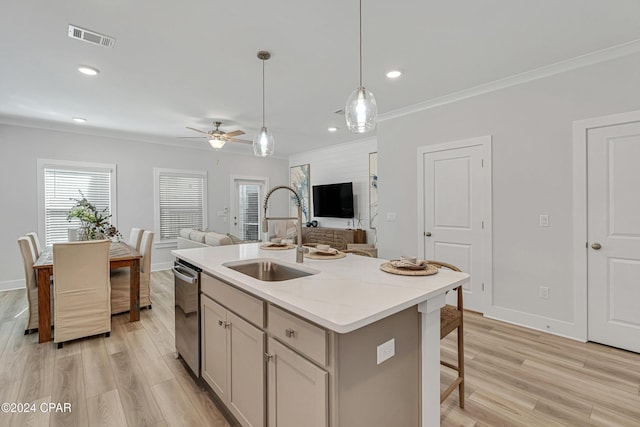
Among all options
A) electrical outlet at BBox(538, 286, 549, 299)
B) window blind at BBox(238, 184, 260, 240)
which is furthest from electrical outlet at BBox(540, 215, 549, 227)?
window blind at BBox(238, 184, 260, 240)

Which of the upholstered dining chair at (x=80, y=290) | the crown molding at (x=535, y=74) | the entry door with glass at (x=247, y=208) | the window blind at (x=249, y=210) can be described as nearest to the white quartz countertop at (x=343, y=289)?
the upholstered dining chair at (x=80, y=290)

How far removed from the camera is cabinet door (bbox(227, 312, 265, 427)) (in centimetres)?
147

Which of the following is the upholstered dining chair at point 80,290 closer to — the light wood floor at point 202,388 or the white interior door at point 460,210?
the light wood floor at point 202,388

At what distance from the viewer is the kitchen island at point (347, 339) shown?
110 cm

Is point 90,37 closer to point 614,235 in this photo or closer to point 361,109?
point 361,109

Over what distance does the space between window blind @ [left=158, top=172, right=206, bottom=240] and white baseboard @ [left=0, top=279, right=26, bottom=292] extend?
2117 mm

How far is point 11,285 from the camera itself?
15.2 ft

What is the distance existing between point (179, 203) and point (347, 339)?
6.03m

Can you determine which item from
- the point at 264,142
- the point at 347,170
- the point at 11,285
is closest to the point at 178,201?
the point at 11,285

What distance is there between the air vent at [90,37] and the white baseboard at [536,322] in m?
4.59

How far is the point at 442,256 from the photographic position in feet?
12.4

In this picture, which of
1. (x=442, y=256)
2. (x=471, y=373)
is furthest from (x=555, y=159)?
(x=471, y=373)

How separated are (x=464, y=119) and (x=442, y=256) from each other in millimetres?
1714

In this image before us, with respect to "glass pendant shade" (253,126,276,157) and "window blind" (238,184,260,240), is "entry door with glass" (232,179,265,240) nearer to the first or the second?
"window blind" (238,184,260,240)
